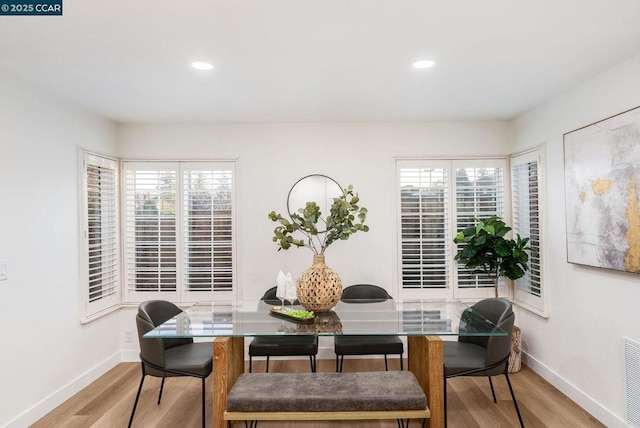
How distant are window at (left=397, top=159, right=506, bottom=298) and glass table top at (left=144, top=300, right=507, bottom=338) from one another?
1168 mm

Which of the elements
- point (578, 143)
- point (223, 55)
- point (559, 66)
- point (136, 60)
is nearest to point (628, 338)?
point (578, 143)

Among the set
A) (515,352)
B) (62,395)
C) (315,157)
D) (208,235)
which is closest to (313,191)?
(315,157)

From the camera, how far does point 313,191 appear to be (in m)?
4.26

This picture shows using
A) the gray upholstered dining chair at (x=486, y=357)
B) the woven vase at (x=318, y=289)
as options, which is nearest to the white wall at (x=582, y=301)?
the gray upholstered dining chair at (x=486, y=357)

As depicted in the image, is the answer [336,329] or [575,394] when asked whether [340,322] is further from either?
[575,394]

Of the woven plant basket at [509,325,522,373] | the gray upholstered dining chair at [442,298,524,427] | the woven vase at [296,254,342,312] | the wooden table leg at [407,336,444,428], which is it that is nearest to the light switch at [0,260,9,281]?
the woven vase at [296,254,342,312]

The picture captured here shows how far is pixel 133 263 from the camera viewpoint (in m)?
4.27

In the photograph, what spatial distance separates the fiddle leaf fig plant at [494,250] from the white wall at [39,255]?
3732mm

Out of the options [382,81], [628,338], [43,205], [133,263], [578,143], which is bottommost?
[628,338]

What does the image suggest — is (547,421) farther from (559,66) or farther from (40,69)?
(40,69)

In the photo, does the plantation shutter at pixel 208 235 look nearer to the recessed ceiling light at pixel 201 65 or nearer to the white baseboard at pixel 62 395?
the white baseboard at pixel 62 395

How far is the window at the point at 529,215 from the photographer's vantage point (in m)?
3.75

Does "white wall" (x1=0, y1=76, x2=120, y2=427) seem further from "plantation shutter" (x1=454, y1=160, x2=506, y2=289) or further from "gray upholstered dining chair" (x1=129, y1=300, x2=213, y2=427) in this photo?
"plantation shutter" (x1=454, y1=160, x2=506, y2=289)

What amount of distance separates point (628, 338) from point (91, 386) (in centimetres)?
445
